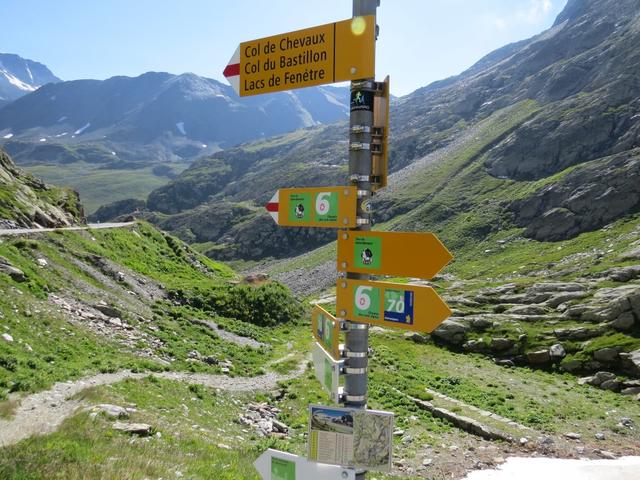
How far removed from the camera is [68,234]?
38.8m

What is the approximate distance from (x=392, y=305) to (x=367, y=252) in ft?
2.45

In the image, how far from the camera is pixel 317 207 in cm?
650

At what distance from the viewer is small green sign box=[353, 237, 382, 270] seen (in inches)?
243

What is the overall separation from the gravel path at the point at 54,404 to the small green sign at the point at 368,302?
373 inches

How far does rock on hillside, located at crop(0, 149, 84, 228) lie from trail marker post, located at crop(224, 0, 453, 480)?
3973 cm

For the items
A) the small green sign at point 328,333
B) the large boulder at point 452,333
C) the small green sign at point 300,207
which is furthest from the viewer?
the large boulder at point 452,333

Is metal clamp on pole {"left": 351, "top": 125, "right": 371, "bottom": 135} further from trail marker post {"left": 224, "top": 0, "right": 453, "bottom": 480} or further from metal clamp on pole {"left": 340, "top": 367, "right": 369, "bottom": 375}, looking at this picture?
metal clamp on pole {"left": 340, "top": 367, "right": 369, "bottom": 375}

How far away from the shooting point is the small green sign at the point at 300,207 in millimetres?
6621

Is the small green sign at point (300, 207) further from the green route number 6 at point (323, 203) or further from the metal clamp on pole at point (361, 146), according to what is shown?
the metal clamp on pole at point (361, 146)

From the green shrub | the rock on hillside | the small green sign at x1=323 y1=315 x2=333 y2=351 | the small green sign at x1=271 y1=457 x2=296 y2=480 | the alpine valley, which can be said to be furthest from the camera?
the green shrub

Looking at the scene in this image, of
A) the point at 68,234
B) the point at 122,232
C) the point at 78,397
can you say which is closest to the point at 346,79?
the point at 78,397

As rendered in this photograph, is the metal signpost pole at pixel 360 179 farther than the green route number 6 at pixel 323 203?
No

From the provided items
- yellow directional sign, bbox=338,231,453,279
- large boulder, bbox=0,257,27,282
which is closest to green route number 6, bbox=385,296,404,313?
yellow directional sign, bbox=338,231,453,279

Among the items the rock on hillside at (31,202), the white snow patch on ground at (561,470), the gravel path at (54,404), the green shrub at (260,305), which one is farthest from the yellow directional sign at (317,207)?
the rock on hillside at (31,202)
